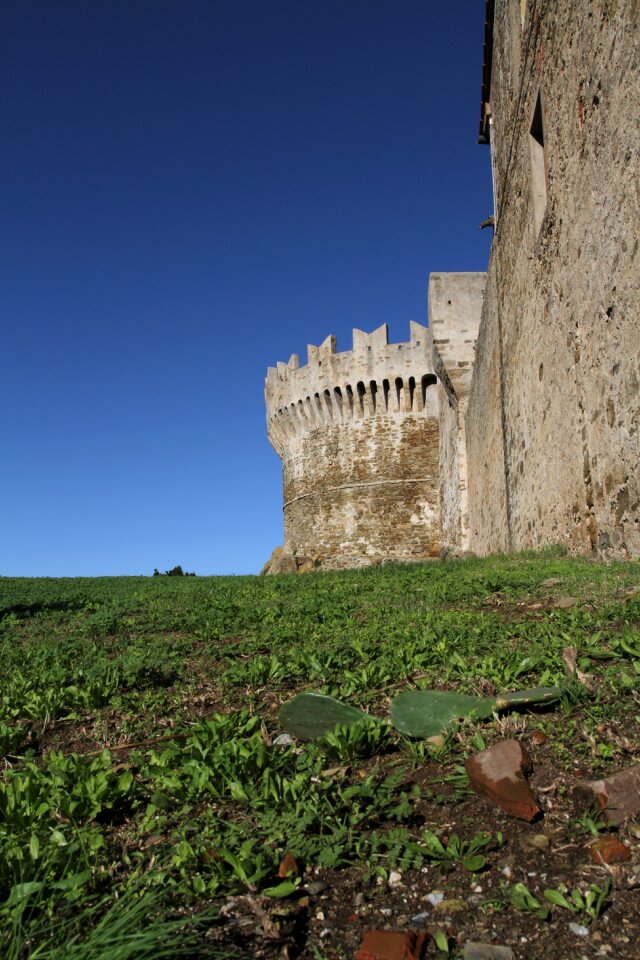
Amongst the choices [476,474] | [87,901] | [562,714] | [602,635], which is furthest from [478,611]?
[476,474]

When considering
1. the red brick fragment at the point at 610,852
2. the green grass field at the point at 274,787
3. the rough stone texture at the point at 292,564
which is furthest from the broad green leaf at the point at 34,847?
the rough stone texture at the point at 292,564

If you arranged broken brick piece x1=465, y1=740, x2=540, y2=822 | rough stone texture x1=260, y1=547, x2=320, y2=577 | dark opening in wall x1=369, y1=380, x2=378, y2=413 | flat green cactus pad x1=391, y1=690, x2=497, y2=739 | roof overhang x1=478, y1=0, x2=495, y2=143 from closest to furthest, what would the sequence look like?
1. broken brick piece x1=465, y1=740, x2=540, y2=822
2. flat green cactus pad x1=391, y1=690, x2=497, y2=739
3. roof overhang x1=478, y1=0, x2=495, y2=143
4. rough stone texture x1=260, y1=547, x2=320, y2=577
5. dark opening in wall x1=369, y1=380, x2=378, y2=413

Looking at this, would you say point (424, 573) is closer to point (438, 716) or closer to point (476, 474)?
point (438, 716)

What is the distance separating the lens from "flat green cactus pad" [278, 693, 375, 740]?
2418 millimetres

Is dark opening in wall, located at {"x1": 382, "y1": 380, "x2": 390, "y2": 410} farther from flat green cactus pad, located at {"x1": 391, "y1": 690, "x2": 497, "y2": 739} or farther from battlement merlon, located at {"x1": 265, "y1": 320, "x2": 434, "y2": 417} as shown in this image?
flat green cactus pad, located at {"x1": 391, "y1": 690, "x2": 497, "y2": 739}

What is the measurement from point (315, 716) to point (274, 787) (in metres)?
0.49

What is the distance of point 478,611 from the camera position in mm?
4422

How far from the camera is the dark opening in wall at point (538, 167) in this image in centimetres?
733

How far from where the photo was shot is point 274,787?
200cm

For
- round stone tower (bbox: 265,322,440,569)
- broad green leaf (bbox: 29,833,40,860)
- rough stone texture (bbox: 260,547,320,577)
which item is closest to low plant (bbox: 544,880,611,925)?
broad green leaf (bbox: 29,833,40,860)

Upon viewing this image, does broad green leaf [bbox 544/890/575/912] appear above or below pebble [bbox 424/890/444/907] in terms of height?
above

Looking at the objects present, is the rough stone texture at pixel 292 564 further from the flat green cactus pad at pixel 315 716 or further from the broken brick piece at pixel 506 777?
Answer: the broken brick piece at pixel 506 777

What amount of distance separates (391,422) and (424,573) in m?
17.3

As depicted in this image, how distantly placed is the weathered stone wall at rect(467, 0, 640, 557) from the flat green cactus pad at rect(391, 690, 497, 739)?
2918 millimetres
